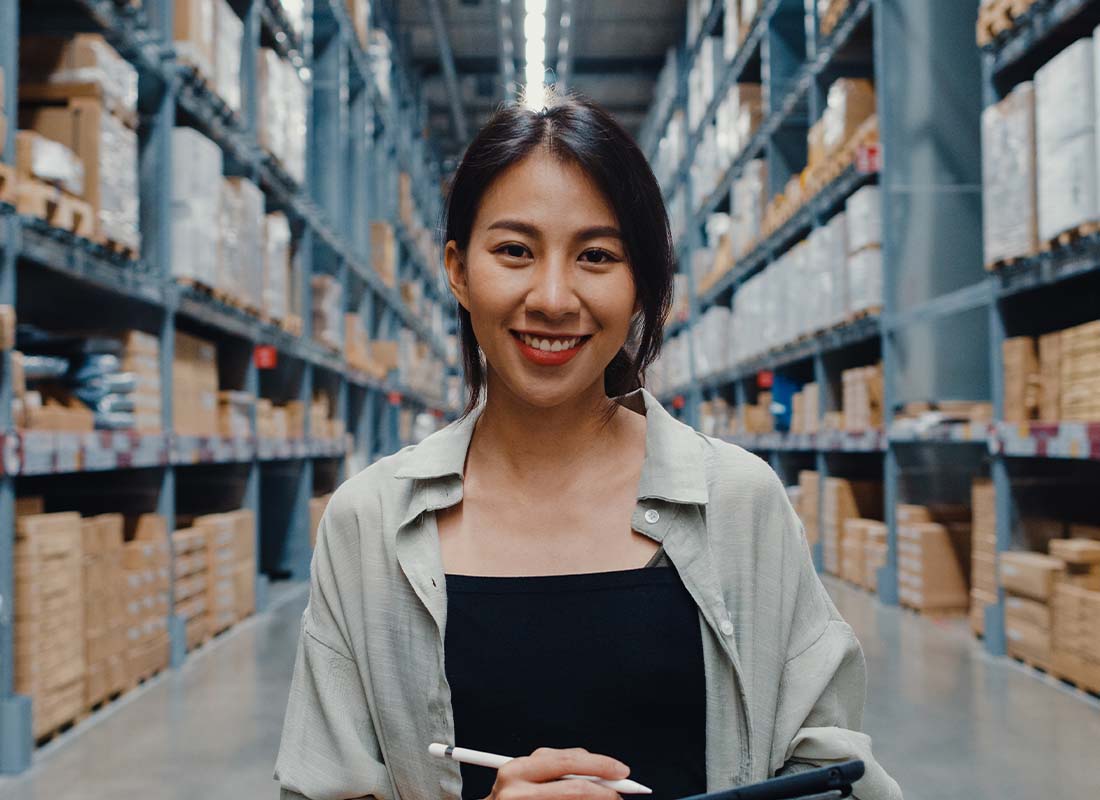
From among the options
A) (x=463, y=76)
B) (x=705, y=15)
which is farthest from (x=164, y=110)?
(x=463, y=76)

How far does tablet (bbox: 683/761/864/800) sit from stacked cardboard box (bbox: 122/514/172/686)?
12.1 feet

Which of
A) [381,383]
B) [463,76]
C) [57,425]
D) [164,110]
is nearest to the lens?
[57,425]

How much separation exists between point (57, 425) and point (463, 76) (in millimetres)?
14954

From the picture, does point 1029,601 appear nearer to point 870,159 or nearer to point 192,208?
point 870,159

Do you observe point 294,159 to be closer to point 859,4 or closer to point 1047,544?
point 859,4

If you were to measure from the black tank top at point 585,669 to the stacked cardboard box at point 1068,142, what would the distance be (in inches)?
131

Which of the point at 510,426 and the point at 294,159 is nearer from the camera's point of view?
the point at 510,426

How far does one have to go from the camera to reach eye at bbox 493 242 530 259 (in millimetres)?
1312

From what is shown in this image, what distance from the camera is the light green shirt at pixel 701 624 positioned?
128 centimetres

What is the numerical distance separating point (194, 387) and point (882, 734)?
145 inches

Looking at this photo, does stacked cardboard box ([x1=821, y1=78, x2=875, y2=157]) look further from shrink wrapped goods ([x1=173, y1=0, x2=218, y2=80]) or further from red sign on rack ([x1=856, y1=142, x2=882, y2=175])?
shrink wrapped goods ([x1=173, y1=0, x2=218, y2=80])

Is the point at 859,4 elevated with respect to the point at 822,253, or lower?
elevated

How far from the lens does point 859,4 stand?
6.54 meters

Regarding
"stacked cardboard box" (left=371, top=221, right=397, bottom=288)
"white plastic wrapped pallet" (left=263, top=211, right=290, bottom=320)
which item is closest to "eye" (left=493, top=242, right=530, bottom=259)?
"white plastic wrapped pallet" (left=263, top=211, right=290, bottom=320)
